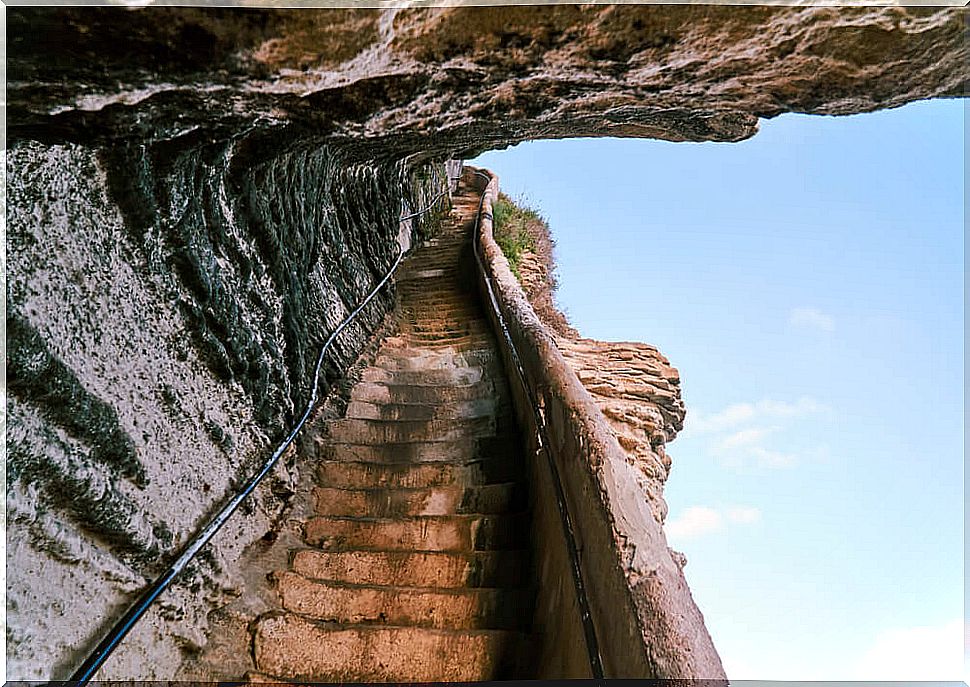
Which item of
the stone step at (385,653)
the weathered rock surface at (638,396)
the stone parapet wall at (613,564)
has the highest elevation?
the stone parapet wall at (613,564)

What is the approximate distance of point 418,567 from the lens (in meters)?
2.53

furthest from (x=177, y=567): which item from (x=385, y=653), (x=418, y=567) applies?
(x=418, y=567)

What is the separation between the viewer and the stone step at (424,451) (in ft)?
10.6

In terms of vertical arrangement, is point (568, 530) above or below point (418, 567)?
above

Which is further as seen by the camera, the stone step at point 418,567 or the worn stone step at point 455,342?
the worn stone step at point 455,342

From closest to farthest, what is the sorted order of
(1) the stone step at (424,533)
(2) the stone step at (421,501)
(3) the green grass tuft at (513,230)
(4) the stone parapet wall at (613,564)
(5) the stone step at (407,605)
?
(4) the stone parapet wall at (613,564)
(5) the stone step at (407,605)
(1) the stone step at (424,533)
(2) the stone step at (421,501)
(3) the green grass tuft at (513,230)

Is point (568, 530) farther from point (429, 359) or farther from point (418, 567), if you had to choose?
point (429, 359)

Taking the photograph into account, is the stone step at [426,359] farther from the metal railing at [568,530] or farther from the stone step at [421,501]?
the stone step at [421,501]

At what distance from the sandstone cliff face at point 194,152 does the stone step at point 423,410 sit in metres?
1.02

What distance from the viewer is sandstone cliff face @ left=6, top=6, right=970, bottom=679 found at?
1168mm

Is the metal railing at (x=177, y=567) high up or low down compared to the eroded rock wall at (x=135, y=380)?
down

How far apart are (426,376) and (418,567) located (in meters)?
1.94

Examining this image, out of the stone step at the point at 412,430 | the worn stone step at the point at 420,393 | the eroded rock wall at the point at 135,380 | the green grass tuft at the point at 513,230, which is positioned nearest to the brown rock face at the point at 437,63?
the eroded rock wall at the point at 135,380

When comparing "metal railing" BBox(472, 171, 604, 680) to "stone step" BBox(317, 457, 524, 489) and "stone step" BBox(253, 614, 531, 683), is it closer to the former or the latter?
"stone step" BBox(317, 457, 524, 489)
